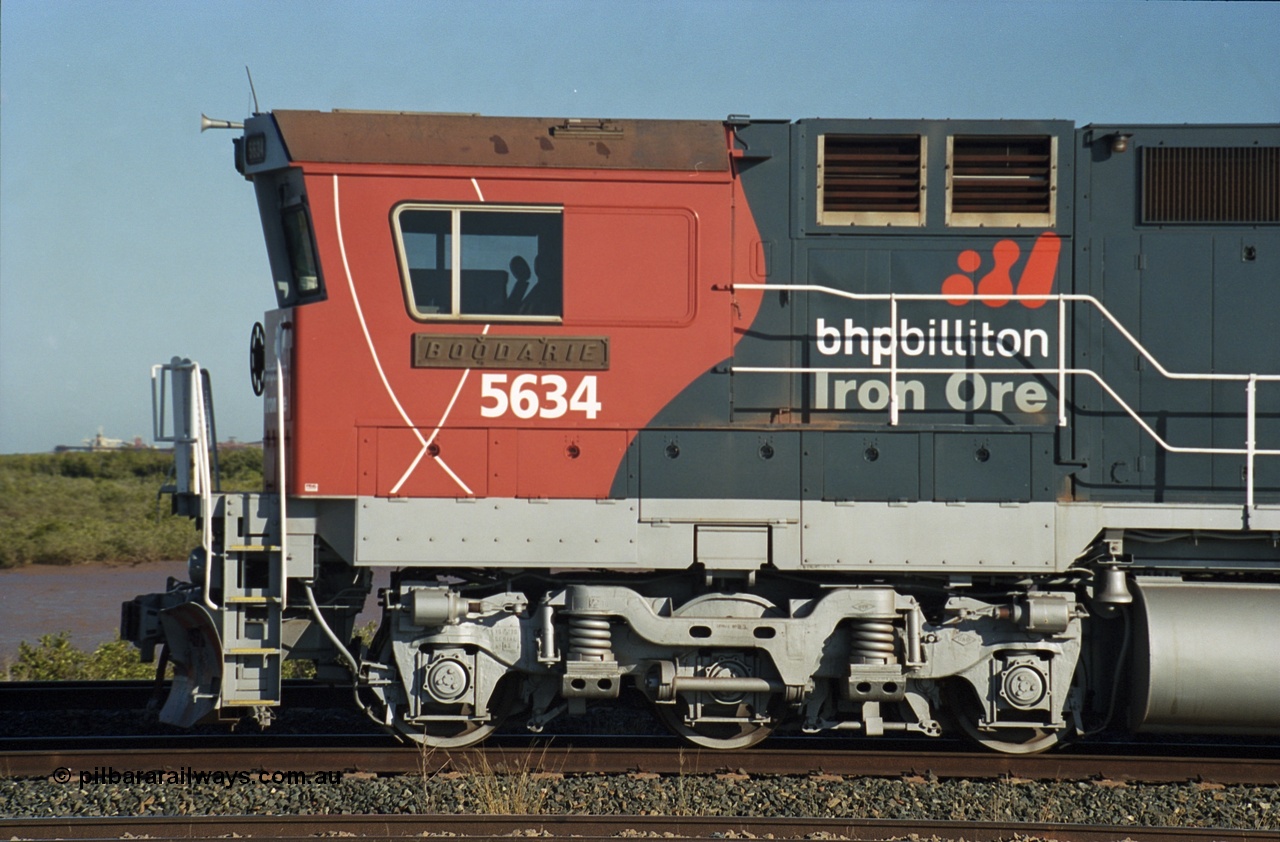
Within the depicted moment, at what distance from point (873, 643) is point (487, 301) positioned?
3244mm

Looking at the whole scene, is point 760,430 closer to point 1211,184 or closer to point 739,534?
point 739,534

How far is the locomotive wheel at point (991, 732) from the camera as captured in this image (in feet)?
23.3

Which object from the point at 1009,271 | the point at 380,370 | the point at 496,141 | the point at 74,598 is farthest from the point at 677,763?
the point at 74,598

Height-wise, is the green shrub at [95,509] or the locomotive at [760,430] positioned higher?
the locomotive at [760,430]

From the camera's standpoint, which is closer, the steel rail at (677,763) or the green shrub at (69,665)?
the steel rail at (677,763)

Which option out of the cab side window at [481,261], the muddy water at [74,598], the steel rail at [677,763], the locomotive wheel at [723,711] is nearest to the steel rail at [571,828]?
the steel rail at [677,763]

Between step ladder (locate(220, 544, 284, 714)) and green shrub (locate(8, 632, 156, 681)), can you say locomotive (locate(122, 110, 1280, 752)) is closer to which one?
step ladder (locate(220, 544, 284, 714))

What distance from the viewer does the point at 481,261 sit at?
6.88 meters

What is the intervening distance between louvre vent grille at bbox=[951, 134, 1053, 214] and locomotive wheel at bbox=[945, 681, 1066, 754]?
3152 millimetres

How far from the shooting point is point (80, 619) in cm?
1572

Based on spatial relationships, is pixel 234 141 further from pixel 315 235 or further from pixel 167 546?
pixel 167 546

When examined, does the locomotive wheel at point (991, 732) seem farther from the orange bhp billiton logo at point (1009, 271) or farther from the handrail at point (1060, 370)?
the orange bhp billiton logo at point (1009, 271)

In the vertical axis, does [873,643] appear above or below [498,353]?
below

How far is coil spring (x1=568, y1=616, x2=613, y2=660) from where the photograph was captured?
6781 mm
